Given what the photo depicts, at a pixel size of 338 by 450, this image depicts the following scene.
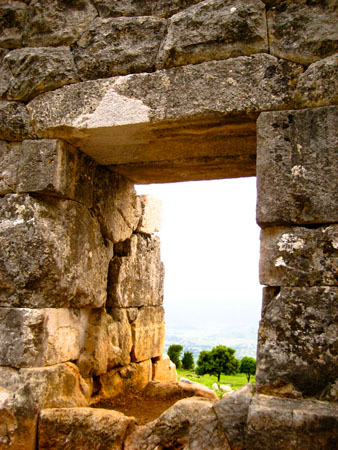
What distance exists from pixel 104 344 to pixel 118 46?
2426 mm

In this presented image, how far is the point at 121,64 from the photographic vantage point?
3496mm

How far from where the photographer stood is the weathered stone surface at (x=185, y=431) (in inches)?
115

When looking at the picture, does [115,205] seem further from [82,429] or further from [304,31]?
[304,31]

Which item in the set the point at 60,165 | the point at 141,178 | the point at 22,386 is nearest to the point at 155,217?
the point at 141,178

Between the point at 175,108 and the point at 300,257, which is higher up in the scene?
the point at 175,108

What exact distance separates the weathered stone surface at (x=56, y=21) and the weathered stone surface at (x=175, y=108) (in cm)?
45

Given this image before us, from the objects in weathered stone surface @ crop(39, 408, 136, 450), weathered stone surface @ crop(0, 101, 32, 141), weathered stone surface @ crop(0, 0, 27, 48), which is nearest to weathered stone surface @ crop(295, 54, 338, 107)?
weathered stone surface @ crop(0, 101, 32, 141)

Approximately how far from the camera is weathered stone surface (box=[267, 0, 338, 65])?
3051mm

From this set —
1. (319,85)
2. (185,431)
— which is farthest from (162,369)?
(319,85)

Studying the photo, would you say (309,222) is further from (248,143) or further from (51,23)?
(51,23)

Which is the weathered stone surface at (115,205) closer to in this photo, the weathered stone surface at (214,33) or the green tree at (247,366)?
the weathered stone surface at (214,33)

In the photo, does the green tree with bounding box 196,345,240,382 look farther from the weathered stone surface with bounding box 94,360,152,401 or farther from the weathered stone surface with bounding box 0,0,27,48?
the weathered stone surface with bounding box 0,0,27,48

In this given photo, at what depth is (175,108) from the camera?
3.27 metres

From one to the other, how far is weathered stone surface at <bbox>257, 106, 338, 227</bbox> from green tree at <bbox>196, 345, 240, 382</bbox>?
14.7 ft
